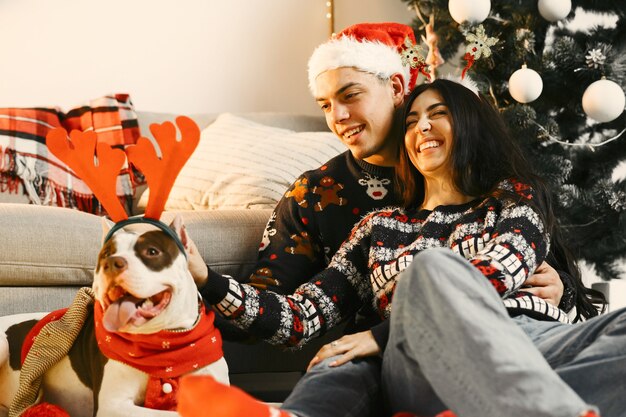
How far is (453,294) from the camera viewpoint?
1.08m

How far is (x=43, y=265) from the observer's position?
183 centimetres

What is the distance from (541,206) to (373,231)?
34cm

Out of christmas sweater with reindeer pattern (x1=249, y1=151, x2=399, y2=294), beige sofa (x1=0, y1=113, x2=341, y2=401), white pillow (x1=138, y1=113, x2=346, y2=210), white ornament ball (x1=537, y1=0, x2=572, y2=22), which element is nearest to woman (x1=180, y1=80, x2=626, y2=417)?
christmas sweater with reindeer pattern (x1=249, y1=151, x2=399, y2=294)

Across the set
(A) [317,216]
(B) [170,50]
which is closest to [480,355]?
(A) [317,216]

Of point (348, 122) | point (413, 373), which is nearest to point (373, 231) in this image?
point (348, 122)

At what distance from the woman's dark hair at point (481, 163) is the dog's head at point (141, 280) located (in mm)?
640

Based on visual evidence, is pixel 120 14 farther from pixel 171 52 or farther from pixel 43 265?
pixel 43 265

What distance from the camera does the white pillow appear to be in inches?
94.0

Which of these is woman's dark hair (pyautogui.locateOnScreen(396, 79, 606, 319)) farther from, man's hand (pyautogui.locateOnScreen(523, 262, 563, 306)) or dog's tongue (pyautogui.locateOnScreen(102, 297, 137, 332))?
dog's tongue (pyautogui.locateOnScreen(102, 297, 137, 332))

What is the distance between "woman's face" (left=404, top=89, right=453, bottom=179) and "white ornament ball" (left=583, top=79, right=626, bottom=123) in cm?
90

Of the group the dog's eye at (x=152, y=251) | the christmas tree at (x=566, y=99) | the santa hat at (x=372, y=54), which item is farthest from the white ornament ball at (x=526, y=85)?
the dog's eye at (x=152, y=251)

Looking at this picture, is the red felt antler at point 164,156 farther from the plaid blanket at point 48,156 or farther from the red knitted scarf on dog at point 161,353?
the plaid blanket at point 48,156

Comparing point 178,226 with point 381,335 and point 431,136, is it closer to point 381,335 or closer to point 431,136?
point 381,335

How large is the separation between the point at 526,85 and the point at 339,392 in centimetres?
146
